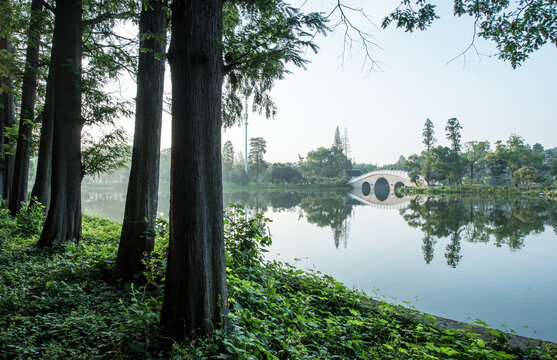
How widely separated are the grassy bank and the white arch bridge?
416 centimetres

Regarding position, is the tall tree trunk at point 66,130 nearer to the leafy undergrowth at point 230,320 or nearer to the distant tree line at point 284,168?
the leafy undergrowth at point 230,320

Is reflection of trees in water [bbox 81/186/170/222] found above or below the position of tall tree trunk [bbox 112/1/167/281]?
below

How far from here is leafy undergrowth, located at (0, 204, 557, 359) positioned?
192 centimetres

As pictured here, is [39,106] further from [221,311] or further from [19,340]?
[221,311]

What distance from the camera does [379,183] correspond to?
55.2 m

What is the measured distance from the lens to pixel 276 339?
2.11m

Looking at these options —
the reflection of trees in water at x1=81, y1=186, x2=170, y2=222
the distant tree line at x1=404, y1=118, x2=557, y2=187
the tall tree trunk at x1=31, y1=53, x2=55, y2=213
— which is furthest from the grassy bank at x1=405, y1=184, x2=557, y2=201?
the tall tree trunk at x1=31, y1=53, x2=55, y2=213

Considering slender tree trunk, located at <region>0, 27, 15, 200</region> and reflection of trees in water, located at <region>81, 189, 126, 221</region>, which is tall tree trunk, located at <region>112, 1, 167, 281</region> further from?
reflection of trees in water, located at <region>81, 189, 126, 221</region>

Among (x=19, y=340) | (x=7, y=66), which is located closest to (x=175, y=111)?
(x=19, y=340)

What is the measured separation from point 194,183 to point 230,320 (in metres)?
0.97

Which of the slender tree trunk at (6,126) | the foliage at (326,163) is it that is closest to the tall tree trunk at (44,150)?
the slender tree trunk at (6,126)

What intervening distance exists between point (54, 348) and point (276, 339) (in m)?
1.40

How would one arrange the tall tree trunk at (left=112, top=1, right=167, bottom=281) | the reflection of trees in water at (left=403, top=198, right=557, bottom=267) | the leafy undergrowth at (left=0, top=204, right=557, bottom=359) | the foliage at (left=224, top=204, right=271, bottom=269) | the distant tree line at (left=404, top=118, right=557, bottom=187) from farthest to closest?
the distant tree line at (left=404, top=118, right=557, bottom=187) → the reflection of trees in water at (left=403, top=198, right=557, bottom=267) → the foliage at (left=224, top=204, right=271, bottom=269) → the tall tree trunk at (left=112, top=1, right=167, bottom=281) → the leafy undergrowth at (left=0, top=204, right=557, bottom=359)

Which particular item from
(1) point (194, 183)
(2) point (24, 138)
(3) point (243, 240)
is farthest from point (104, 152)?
(1) point (194, 183)
